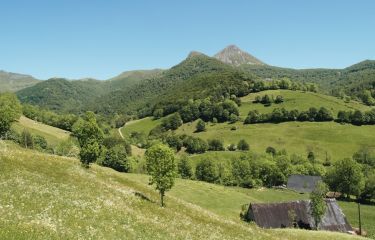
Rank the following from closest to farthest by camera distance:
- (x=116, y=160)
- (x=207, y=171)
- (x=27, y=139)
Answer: (x=116, y=160) → (x=27, y=139) → (x=207, y=171)

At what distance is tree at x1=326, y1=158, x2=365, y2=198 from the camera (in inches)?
5453

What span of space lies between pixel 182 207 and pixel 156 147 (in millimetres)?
8915

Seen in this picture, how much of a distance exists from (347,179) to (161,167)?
10315cm

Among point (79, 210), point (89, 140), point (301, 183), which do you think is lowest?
point (301, 183)

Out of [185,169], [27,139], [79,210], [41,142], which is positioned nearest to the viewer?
[79,210]

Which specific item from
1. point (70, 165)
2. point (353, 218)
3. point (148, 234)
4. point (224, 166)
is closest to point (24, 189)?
point (148, 234)

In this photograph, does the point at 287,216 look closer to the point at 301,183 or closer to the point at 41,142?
the point at 301,183

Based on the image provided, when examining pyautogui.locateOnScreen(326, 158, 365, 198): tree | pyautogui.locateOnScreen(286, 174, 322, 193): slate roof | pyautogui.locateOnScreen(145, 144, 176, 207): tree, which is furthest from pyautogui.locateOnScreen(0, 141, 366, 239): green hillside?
pyautogui.locateOnScreen(286, 174, 322, 193): slate roof

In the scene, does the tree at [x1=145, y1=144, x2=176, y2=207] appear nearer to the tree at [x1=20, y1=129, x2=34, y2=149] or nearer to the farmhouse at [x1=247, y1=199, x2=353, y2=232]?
the farmhouse at [x1=247, y1=199, x2=353, y2=232]

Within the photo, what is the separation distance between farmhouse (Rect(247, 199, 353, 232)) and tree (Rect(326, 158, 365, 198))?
192ft

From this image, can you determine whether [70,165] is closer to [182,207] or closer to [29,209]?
[182,207]

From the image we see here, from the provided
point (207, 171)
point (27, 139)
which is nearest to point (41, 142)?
point (27, 139)

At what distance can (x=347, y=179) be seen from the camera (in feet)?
462

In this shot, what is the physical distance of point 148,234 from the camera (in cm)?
3297
